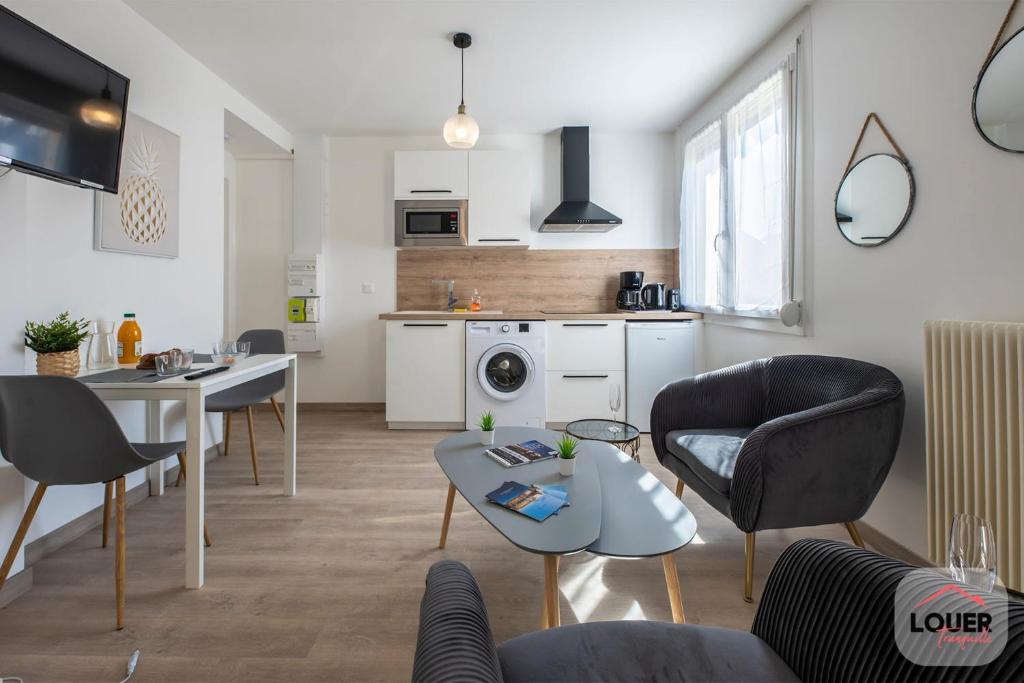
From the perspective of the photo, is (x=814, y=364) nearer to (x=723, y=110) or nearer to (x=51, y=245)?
(x=723, y=110)

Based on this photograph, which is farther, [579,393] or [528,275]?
[528,275]

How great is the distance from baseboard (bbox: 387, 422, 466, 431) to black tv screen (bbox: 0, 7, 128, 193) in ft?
8.09

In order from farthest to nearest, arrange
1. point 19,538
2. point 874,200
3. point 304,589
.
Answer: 1. point 874,200
2. point 304,589
3. point 19,538

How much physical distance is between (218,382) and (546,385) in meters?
2.51

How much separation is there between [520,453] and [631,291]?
2780 mm

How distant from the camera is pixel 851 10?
7.20ft

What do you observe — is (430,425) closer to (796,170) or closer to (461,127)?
(461,127)

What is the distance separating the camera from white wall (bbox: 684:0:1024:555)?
5.21 ft

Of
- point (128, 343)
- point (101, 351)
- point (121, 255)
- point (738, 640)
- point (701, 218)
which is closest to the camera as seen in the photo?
point (738, 640)

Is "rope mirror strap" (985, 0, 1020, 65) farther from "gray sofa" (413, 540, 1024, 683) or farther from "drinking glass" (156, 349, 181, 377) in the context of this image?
"drinking glass" (156, 349, 181, 377)

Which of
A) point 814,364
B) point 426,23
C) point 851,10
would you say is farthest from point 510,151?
point 814,364

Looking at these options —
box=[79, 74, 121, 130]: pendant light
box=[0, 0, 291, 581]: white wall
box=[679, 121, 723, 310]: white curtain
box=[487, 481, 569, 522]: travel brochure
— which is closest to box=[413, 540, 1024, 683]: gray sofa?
box=[487, 481, 569, 522]: travel brochure

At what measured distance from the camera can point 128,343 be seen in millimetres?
2311

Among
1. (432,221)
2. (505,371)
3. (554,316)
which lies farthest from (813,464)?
(432,221)
